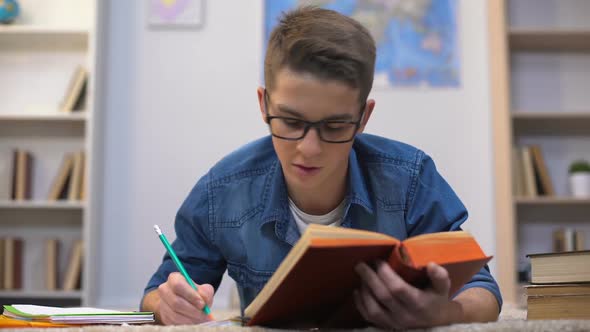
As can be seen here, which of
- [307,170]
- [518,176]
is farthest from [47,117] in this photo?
[307,170]

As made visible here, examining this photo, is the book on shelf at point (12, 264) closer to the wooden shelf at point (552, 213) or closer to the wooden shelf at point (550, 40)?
the wooden shelf at point (552, 213)

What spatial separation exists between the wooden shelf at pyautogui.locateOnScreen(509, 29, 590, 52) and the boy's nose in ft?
8.53

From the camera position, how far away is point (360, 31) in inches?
45.0

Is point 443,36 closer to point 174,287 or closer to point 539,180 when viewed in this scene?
point 539,180

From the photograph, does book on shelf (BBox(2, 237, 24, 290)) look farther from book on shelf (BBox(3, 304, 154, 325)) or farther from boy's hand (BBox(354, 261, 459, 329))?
boy's hand (BBox(354, 261, 459, 329))

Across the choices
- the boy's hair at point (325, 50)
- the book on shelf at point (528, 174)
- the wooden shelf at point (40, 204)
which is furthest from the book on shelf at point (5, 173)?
the boy's hair at point (325, 50)

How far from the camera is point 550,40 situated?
3.41m

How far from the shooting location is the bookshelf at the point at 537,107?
10.8 ft

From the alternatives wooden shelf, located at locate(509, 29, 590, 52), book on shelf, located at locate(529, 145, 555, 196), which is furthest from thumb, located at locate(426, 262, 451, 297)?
wooden shelf, located at locate(509, 29, 590, 52)

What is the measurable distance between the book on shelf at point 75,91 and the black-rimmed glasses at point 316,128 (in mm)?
2587

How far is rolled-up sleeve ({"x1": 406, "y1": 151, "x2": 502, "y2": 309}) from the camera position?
3.83 feet

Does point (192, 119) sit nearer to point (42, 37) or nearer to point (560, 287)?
point (42, 37)

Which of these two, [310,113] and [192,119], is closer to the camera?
[310,113]

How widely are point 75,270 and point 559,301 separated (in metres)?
2.84
